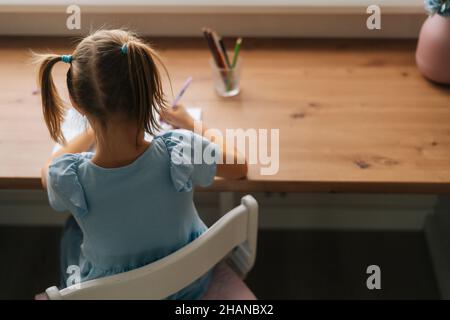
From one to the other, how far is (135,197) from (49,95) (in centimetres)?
24

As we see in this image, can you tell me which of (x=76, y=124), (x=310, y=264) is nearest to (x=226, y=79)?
(x=76, y=124)

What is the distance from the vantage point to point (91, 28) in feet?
4.76

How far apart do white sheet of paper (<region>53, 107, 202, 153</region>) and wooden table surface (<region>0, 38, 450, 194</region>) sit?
0.02 metres

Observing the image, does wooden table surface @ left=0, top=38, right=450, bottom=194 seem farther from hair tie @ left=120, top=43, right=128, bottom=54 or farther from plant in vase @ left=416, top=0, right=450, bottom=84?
hair tie @ left=120, top=43, right=128, bottom=54

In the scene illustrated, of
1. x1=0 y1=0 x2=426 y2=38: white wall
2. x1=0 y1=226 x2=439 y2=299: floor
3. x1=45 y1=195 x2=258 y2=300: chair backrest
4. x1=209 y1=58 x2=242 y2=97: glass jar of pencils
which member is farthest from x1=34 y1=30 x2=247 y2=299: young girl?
x1=0 y1=226 x2=439 y2=299: floor

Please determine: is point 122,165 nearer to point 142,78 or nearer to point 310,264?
point 142,78

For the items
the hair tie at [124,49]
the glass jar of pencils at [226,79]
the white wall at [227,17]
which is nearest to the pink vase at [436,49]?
the white wall at [227,17]

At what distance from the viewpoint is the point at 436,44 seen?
4.18ft

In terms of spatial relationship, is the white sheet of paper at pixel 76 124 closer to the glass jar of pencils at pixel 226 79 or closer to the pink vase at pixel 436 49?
the glass jar of pencils at pixel 226 79

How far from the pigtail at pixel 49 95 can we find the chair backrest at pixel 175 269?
0.32m

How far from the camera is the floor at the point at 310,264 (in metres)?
1.65
